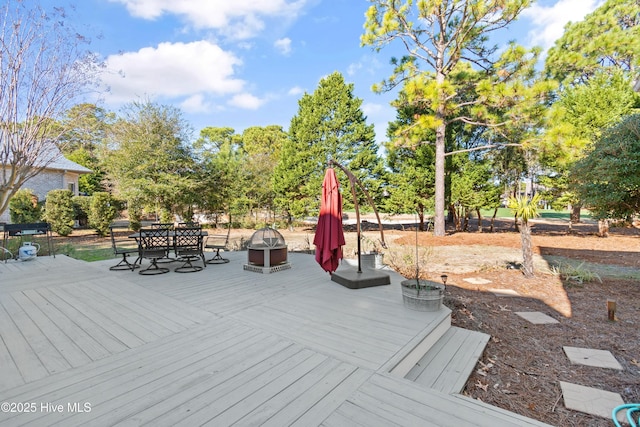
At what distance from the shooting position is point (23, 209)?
40.0ft

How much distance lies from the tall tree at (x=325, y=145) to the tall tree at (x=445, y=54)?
126 inches

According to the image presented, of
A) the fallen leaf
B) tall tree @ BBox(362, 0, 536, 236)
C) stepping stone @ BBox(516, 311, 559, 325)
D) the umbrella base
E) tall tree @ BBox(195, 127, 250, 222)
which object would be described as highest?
tall tree @ BBox(362, 0, 536, 236)

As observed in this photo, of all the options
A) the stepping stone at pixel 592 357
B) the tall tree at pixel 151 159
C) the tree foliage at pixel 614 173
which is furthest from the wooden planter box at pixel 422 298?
the tall tree at pixel 151 159

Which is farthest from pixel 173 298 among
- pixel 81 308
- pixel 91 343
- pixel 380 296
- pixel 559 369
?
pixel 559 369

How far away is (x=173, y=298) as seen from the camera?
400cm

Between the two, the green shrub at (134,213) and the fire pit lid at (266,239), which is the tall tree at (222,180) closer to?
the green shrub at (134,213)

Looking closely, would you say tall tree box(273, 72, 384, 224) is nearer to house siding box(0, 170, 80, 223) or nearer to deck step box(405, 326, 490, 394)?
deck step box(405, 326, 490, 394)

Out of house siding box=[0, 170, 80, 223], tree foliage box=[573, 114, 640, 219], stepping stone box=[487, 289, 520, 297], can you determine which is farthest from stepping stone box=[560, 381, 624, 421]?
house siding box=[0, 170, 80, 223]

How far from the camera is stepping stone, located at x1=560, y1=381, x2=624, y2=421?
2.32m

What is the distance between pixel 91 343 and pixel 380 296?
324cm

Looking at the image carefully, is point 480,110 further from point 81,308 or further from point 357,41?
point 81,308

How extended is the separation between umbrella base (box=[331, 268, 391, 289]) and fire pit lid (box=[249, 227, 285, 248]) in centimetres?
162

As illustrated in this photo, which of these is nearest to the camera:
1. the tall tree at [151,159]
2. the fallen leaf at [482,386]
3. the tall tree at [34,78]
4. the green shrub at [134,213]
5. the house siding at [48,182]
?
the fallen leaf at [482,386]

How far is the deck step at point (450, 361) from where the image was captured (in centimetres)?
244
